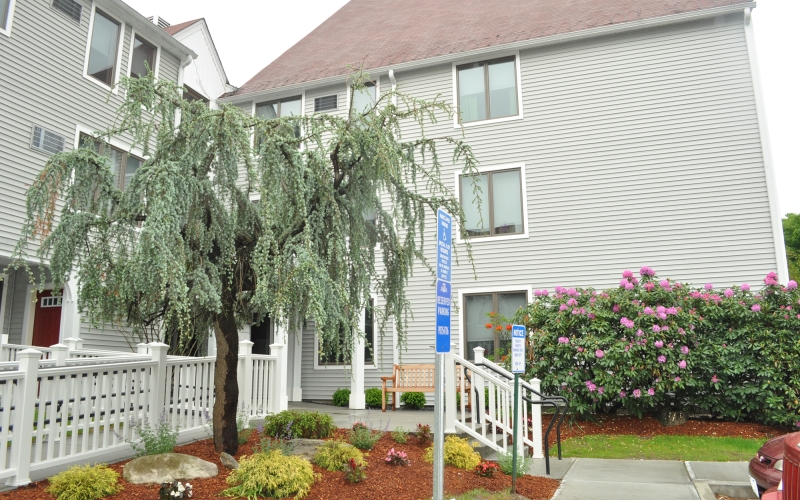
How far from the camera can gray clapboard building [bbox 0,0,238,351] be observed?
10875mm

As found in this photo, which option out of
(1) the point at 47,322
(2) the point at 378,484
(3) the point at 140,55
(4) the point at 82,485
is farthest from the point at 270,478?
(3) the point at 140,55

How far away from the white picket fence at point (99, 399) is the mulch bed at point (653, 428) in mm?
4694

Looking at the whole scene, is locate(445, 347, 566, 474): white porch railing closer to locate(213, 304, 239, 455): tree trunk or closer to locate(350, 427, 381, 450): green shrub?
locate(350, 427, 381, 450): green shrub

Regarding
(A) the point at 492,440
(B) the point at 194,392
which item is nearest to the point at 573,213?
(A) the point at 492,440

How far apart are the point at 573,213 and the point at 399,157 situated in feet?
23.8

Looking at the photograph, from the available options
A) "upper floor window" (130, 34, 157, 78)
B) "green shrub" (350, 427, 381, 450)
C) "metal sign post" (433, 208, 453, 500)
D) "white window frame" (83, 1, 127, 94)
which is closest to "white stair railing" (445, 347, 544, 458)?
"green shrub" (350, 427, 381, 450)

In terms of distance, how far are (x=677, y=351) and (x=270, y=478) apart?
6.93 m

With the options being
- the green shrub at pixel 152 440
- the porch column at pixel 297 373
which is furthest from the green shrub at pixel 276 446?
the porch column at pixel 297 373

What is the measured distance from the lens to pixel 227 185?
20.9 ft

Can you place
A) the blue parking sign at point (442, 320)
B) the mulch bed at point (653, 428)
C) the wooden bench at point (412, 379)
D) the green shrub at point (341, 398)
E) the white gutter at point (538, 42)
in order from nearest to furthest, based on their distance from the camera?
the blue parking sign at point (442, 320), the mulch bed at point (653, 428), the white gutter at point (538, 42), the wooden bench at point (412, 379), the green shrub at point (341, 398)

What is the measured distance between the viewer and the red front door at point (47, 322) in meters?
13.2

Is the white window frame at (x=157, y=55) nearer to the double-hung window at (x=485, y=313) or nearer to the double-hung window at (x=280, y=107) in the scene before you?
the double-hung window at (x=280, y=107)

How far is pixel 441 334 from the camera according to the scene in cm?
401

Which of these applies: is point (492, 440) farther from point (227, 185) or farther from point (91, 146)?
point (91, 146)
